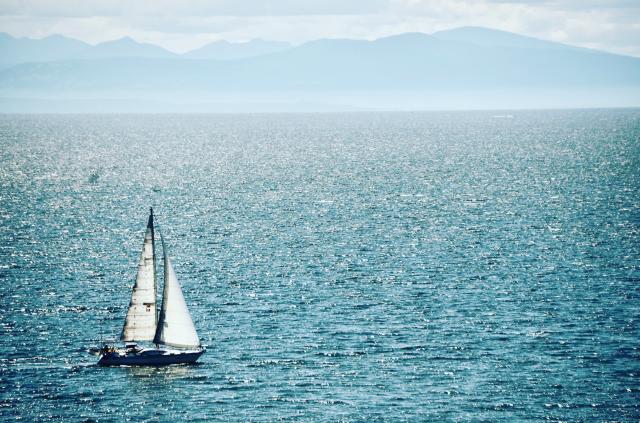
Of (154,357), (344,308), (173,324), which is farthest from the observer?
(344,308)

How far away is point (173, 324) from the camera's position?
7094 cm

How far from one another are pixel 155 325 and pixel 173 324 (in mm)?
1287

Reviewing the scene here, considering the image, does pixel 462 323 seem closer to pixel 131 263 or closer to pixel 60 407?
pixel 60 407

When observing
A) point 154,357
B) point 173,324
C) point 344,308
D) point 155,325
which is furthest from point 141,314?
point 344,308

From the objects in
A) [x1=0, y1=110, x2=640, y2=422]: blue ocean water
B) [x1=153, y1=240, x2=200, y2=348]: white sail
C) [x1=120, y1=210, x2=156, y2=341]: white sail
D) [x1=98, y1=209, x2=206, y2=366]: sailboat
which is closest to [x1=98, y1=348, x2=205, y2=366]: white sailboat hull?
[x1=98, y1=209, x2=206, y2=366]: sailboat

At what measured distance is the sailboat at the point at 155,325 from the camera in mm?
69875

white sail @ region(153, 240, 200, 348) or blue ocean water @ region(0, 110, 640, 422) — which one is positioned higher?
white sail @ region(153, 240, 200, 348)

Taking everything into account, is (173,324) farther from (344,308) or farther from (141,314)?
(344,308)

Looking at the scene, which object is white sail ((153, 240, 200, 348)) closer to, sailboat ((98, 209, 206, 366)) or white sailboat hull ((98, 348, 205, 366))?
sailboat ((98, 209, 206, 366))

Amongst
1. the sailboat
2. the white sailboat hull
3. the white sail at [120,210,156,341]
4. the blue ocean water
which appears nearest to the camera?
the blue ocean water

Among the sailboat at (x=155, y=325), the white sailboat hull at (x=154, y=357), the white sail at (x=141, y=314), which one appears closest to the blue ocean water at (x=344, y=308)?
the white sailboat hull at (x=154, y=357)

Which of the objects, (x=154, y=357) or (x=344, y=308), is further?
(x=344, y=308)

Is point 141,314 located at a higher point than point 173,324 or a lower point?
higher

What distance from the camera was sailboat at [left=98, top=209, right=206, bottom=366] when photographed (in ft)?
229
